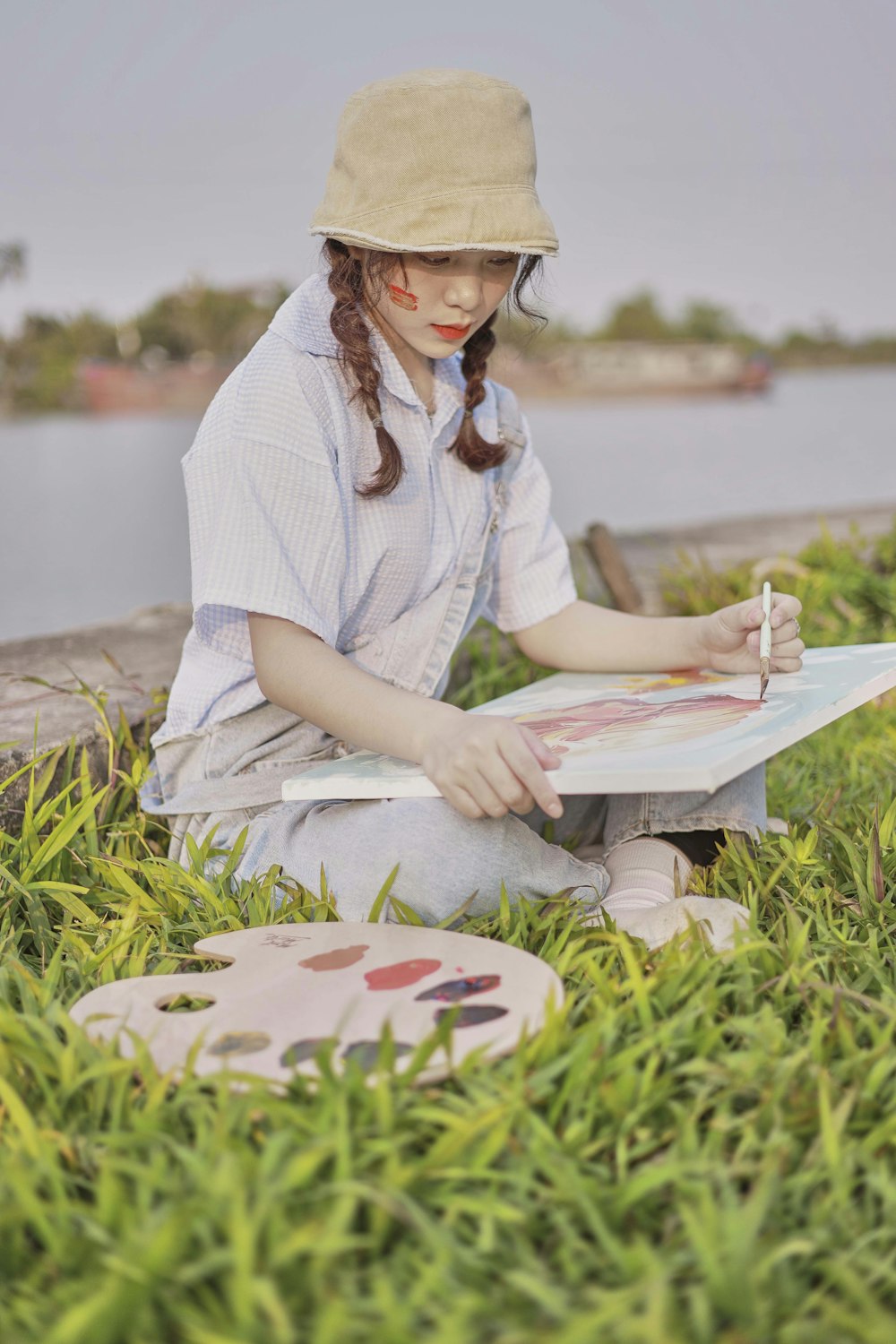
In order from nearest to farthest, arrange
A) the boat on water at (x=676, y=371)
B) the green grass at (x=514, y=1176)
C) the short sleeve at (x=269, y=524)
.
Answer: the green grass at (x=514, y=1176) → the short sleeve at (x=269, y=524) → the boat on water at (x=676, y=371)

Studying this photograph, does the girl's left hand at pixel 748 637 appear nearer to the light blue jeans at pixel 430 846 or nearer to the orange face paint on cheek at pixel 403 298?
the light blue jeans at pixel 430 846

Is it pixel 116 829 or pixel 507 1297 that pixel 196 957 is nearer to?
pixel 116 829

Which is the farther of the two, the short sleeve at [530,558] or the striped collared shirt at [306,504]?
the short sleeve at [530,558]

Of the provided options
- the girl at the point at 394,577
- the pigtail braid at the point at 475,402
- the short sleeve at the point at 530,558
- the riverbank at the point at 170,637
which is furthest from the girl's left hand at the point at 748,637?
the riverbank at the point at 170,637

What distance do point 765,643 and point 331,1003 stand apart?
27.3 inches

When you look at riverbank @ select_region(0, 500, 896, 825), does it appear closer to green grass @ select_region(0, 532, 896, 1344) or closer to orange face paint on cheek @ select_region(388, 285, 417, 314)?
green grass @ select_region(0, 532, 896, 1344)

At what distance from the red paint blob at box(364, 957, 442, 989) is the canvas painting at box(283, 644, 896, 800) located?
183 mm

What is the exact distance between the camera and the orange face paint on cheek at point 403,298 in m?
1.43

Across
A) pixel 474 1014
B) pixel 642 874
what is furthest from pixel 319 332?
pixel 474 1014

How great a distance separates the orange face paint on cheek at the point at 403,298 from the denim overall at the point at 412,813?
1.06 ft

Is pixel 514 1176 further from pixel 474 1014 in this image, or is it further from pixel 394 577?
pixel 394 577

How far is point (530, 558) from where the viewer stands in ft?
6.03

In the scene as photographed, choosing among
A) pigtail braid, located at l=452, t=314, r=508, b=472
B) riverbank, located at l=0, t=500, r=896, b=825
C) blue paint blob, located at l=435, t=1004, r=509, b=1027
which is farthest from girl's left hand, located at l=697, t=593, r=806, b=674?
blue paint blob, located at l=435, t=1004, r=509, b=1027

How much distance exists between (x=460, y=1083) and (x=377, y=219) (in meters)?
0.88
